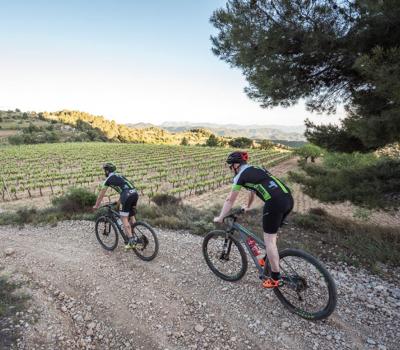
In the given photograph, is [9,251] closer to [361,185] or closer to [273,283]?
[273,283]

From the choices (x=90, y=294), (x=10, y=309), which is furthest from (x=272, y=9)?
(x=10, y=309)

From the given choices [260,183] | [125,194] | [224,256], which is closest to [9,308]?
[125,194]

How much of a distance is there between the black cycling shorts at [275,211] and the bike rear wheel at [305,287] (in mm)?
475

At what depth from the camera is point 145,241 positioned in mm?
5914

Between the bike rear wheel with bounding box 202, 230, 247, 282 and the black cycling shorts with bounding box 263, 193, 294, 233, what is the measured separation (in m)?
0.97

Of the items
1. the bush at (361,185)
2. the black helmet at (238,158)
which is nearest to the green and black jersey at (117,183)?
the black helmet at (238,158)

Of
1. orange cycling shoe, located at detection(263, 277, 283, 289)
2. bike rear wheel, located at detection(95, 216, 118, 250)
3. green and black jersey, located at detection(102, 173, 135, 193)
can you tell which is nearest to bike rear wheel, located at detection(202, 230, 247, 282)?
orange cycling shoe, located at detection(263, 277, 283, 289)

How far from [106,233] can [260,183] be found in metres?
4.31

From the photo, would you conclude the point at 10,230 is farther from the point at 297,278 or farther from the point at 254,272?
the point at 297,278

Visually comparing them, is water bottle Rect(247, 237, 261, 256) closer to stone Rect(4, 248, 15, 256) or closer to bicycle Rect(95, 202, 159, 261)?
bicycle Rect(95, 202, 159, 261)

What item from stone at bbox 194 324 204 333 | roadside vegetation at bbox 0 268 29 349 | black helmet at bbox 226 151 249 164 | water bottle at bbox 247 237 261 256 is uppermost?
black helmet at bbox 226 151 249 164

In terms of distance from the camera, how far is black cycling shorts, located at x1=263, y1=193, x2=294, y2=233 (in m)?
3.83

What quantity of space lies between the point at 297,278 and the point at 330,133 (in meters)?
6.09

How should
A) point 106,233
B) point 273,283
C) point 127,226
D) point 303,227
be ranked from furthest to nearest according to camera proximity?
point 303,227 < point 106,233 < point 127,226 < point 273,283
